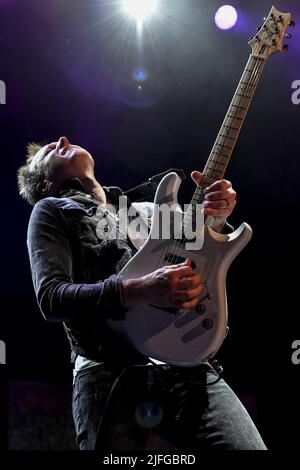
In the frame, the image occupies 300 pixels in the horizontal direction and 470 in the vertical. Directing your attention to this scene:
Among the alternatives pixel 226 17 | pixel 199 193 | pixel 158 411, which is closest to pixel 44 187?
pixel 199 193

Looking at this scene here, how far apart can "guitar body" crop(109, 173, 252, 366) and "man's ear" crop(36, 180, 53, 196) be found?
0.88 meters

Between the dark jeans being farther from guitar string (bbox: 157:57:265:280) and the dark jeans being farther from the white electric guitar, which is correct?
guitar string (bbox: 157:57:265:280)

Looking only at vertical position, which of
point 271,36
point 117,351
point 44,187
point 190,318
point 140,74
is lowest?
point 117,351

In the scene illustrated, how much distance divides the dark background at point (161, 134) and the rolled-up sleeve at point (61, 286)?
164 cm

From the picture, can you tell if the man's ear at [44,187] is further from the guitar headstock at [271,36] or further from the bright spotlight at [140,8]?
the bright spotlight at [140,8]

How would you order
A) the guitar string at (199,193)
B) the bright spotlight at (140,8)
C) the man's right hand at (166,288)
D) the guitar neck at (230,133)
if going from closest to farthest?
the man's right hand at (166,288) → the guitar string at (199,193) → the guitar neck at (230,133) → the bright spotlight at (140,8)

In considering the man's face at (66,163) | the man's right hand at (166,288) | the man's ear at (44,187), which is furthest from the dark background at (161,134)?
the man's right hand at (166,288)

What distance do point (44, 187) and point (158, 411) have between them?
4.39 ft

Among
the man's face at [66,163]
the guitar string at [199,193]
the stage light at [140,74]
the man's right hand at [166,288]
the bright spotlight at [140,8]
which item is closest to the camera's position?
the man's right hand at [166,288]

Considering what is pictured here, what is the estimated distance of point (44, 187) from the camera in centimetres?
253

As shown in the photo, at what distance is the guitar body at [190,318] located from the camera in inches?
68.1

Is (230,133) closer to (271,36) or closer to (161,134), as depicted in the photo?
(271,36)
